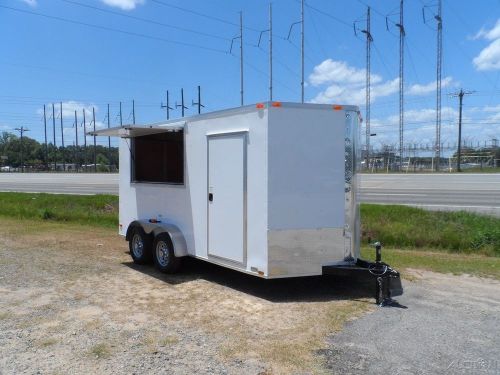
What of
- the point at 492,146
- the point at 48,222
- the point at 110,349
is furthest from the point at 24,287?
the point at 492,146

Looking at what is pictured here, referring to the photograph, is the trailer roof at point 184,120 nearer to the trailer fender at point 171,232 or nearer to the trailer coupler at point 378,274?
the trailer fender at point 171,232

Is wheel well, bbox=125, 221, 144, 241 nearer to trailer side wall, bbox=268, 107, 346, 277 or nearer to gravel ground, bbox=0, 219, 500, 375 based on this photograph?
gravel ground, bbox=0, 219, 500, 375

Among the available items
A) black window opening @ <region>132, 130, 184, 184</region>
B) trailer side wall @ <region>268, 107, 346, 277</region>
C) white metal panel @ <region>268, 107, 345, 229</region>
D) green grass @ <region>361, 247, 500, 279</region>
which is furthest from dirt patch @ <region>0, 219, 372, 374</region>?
green grass @ <region>361, 247, 500, 279</region>

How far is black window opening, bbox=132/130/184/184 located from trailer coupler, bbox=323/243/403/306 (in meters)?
2.90

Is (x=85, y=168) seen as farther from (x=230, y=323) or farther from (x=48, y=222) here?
(x=230, y=323)

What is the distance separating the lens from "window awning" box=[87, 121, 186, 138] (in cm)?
809

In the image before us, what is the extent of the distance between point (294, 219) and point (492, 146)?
2324 inches

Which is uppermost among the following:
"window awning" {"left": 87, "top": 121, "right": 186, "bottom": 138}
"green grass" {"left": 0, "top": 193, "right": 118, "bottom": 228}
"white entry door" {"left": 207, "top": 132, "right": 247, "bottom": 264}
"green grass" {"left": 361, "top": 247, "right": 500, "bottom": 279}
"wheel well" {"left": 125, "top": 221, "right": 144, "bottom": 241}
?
"window awning" {"left": 87, "top": 121, "right": 186, "bottom": 138}

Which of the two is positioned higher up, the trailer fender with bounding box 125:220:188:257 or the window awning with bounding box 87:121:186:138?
the window awning with bounding box 87:121:186:138

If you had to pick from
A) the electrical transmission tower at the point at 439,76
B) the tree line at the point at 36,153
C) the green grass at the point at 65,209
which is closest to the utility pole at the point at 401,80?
the electrical transmission tower at the point at 439,76

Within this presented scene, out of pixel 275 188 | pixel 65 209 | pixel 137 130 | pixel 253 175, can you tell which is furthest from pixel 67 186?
pixel 275 188

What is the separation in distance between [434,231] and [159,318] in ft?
25.0

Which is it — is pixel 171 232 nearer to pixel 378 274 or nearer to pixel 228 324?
pixel 228 324

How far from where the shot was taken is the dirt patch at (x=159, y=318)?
15.1 feet
